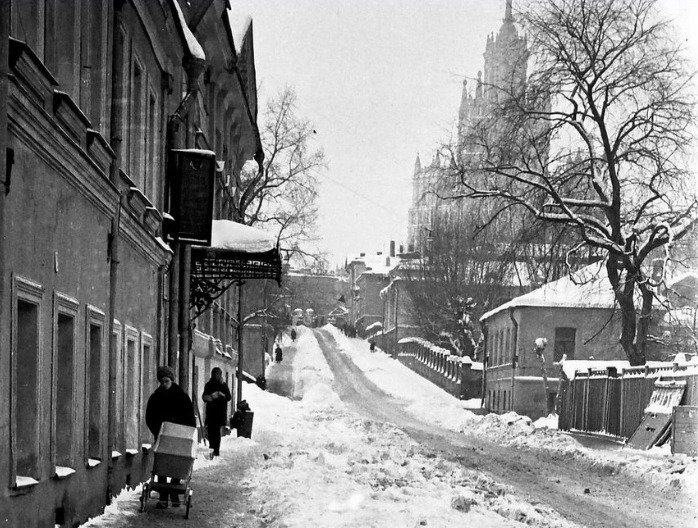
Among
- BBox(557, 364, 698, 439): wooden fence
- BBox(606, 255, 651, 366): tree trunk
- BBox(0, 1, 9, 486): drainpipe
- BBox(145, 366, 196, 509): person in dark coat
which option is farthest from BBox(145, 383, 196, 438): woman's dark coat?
BBox(606, 255, 651, 366): tree trunk

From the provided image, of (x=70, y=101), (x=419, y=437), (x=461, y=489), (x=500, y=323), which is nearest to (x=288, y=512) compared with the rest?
(x=461, y=489)

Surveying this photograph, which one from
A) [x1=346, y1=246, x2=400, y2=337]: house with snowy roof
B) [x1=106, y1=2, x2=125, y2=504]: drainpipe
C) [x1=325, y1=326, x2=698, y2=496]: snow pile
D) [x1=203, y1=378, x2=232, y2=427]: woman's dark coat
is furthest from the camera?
[x1=346, y1=246, x2=400, y2=337]: house with snowy roof

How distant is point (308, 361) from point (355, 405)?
31.1 metres

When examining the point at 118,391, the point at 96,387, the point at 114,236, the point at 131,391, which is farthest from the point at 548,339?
the point at 96,387

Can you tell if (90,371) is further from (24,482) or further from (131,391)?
(24,482)

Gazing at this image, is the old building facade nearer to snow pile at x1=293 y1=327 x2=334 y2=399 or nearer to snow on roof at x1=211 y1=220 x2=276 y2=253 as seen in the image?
snow on roof at x1=211 y1=220 x2=276 y2=253

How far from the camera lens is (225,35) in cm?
2230

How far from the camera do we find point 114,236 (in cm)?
1153

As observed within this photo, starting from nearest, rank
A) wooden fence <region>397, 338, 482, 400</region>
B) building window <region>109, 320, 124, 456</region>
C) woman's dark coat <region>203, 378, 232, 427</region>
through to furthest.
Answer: building window <region>109, 320, 124, 456</region> < woman's dark coat <region>203, 378, 232, 427</region> < wooden fence <region>397, 338, 482, 400</region>

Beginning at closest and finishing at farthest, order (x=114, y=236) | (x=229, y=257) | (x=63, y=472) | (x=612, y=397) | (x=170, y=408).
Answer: (x=63, y=472)
(x=170, y=408)
(x=114, y=236)
(x=229, y=257)
(x=612, y=397)

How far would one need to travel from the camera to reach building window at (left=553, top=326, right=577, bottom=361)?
1797 inches

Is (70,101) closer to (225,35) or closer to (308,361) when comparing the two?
(225,35)

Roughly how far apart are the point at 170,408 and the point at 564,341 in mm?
36180

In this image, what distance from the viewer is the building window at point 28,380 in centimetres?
794
